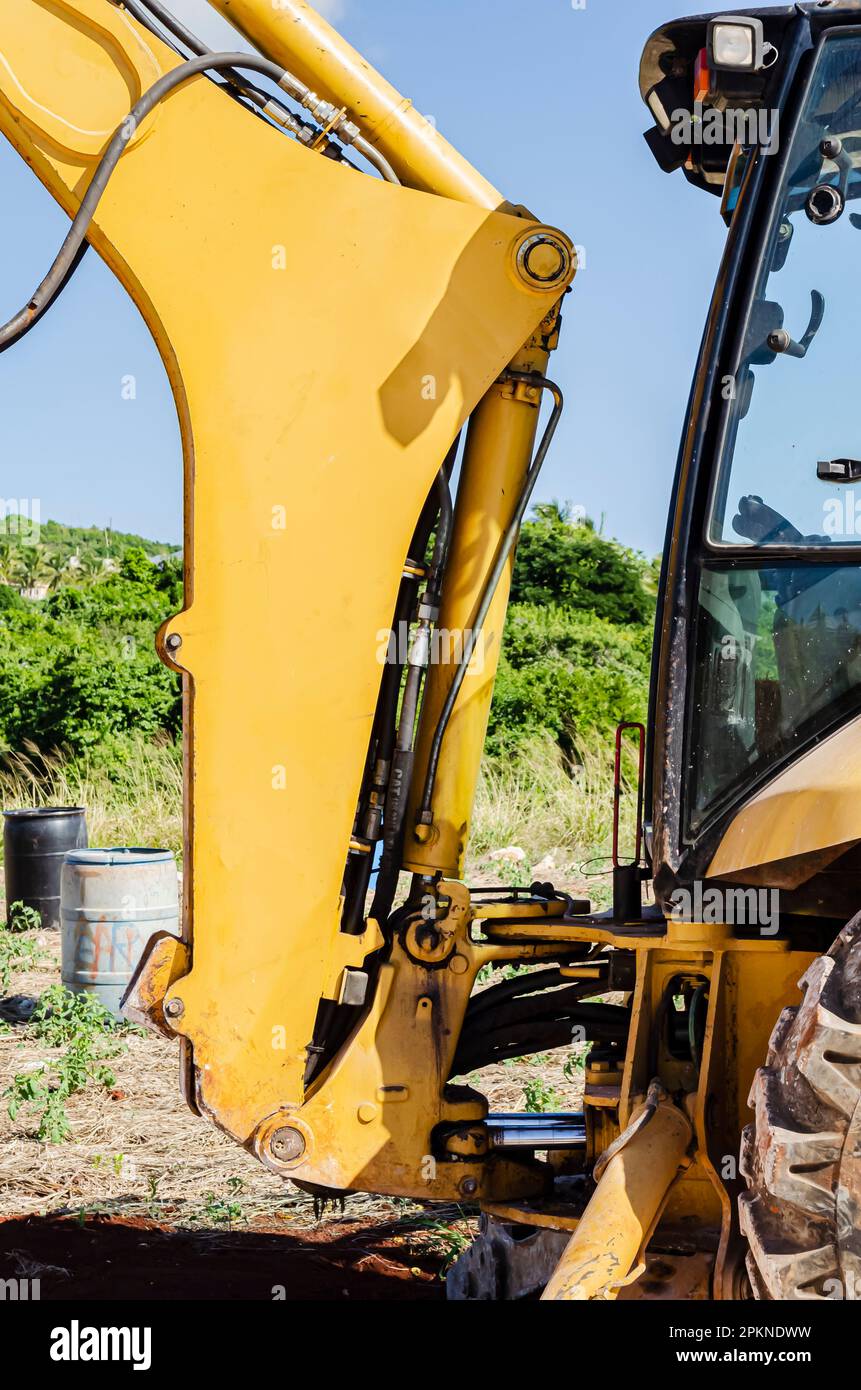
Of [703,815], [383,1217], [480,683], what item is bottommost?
[383,1217]

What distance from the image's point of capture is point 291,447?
3195 mm

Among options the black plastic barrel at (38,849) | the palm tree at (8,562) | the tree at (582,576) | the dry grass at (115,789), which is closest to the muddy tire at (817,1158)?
the black plastic barrel at (38,849)

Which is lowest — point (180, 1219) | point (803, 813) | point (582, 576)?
point (180, 1219)

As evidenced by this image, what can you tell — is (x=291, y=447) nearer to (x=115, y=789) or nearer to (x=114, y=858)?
(x=114, y=858)

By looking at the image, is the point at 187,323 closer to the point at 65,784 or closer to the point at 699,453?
the point at 699,453

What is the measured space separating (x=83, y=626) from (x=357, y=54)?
14160mm

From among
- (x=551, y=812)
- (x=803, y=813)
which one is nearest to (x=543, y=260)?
(x=803, y=813)

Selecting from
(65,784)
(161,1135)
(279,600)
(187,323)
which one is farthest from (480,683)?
(65,784)

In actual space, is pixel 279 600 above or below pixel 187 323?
below

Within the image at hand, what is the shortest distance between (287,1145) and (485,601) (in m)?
1.37

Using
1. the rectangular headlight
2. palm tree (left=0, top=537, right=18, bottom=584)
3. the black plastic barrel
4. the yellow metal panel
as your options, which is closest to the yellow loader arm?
the rectangular headlight

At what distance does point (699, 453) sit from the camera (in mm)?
2971

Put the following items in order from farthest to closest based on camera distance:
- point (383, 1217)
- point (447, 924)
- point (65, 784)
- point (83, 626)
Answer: point (83, 626)
point (65, 784)
point (383, 1217)
point (447, 924)

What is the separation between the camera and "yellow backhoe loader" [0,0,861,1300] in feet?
9.70
